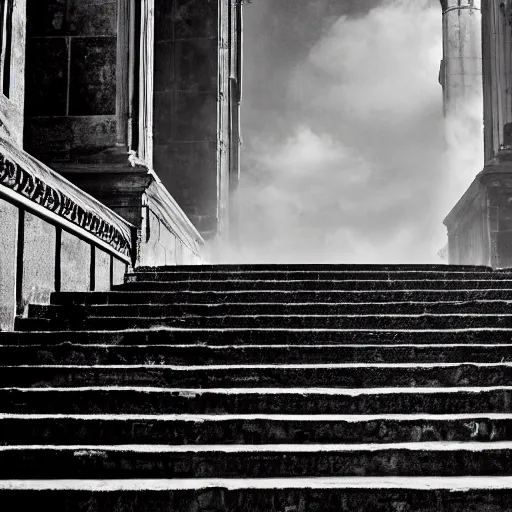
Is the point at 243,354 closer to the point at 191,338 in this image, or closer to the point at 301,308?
the point at 191,338

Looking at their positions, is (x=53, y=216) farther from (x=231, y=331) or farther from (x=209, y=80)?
(x=209, y=80)

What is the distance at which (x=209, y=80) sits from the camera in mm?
13250

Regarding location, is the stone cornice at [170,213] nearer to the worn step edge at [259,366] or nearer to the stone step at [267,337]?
the stone step at [267,337]

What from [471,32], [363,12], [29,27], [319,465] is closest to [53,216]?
[319,465]

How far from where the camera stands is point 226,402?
3.63 meters

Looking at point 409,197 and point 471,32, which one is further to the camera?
point 409,197

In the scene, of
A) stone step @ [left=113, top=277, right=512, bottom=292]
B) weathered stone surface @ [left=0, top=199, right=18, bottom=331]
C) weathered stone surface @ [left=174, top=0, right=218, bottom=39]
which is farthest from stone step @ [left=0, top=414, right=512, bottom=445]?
weathered stone surface @ [left=174, top=0, right=218, bottom=39]

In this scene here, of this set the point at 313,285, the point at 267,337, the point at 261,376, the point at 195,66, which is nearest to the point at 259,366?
the point at 261,376

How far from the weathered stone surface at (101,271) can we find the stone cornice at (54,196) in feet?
0.34

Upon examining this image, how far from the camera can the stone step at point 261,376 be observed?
153 inches

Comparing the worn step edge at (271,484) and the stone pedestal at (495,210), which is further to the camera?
the stone pedestal at (495,210)

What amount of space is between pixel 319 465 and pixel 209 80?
35.8 ft

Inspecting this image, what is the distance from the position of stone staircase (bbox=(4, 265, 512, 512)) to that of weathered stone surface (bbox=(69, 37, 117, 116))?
3.40 m

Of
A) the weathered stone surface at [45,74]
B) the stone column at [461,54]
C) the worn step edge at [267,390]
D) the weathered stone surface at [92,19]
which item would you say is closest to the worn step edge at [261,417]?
the worn step edge at [267,390]
